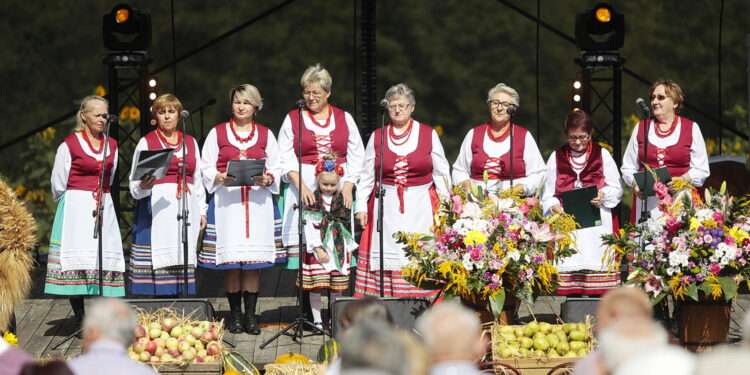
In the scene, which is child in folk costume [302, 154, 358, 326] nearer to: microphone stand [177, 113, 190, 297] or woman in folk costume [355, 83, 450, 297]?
woman in folk costume [355, 83, 450, 297]

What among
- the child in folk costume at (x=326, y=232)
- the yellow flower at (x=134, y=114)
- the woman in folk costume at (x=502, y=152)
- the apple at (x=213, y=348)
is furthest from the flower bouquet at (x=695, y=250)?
the yellow flower at (x=134, y=114)

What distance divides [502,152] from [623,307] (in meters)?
3.46

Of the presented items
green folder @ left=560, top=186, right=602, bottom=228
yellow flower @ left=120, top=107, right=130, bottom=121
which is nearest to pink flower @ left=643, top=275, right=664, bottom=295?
green folder @ left=560, top=186, right=602, bottom=228

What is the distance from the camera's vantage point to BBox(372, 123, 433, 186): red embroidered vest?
7117 mm

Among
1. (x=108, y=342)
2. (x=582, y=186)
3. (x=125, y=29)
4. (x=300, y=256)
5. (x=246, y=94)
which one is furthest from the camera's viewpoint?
(x=125, y=29)

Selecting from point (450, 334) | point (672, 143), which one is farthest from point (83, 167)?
point (450, 334)

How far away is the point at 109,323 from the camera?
3791mm

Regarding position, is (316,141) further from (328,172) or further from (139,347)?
(139,347)

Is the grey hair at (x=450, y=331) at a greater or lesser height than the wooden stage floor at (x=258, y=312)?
greater

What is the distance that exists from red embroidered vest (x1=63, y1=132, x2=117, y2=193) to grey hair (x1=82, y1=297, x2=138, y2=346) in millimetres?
3403

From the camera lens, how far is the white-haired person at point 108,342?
3670mm

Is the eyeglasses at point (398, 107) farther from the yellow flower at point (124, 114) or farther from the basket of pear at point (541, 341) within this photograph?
the yellow flower at point (124, 114)

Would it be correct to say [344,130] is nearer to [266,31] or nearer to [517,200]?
[517,200]

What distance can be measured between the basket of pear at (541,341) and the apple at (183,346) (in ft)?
4.90
